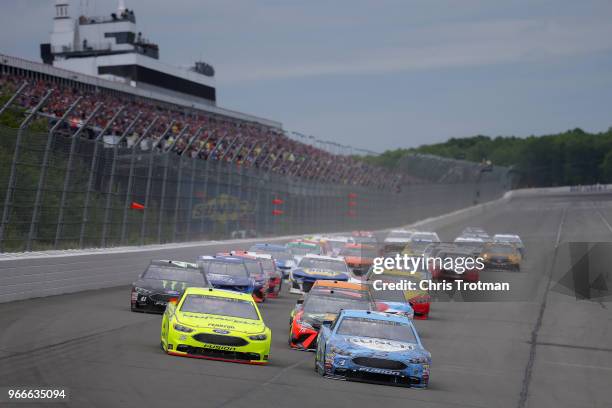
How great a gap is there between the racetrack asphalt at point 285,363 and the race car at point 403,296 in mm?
478

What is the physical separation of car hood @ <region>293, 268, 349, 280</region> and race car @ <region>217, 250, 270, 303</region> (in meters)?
1.60

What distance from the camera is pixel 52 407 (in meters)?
10.5

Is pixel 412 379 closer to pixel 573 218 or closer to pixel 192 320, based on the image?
pixel 192 320

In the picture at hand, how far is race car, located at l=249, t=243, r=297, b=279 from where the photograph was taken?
3522cm

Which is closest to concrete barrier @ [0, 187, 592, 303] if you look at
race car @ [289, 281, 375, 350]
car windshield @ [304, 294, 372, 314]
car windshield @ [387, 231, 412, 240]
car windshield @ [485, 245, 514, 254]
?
race car @ [289, 281, 375, 350]

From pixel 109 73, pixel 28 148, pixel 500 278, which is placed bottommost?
pixel 500 278

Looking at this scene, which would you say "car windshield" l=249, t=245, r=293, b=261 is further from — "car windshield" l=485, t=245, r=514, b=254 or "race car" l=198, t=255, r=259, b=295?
"car windshield" l=485, t=245, r=514, b=254

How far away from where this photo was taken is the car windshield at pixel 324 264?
30.7m

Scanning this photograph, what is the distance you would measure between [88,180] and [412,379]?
15.8m

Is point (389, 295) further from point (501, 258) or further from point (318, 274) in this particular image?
point (501, 258)

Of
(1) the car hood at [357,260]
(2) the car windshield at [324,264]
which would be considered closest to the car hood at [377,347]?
(2) the car windshield at [324,264]

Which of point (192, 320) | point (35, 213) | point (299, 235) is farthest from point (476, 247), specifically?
point (192, 320)

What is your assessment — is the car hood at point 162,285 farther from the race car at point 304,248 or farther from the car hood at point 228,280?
the race car at point 304,248

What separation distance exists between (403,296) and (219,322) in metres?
8.50
